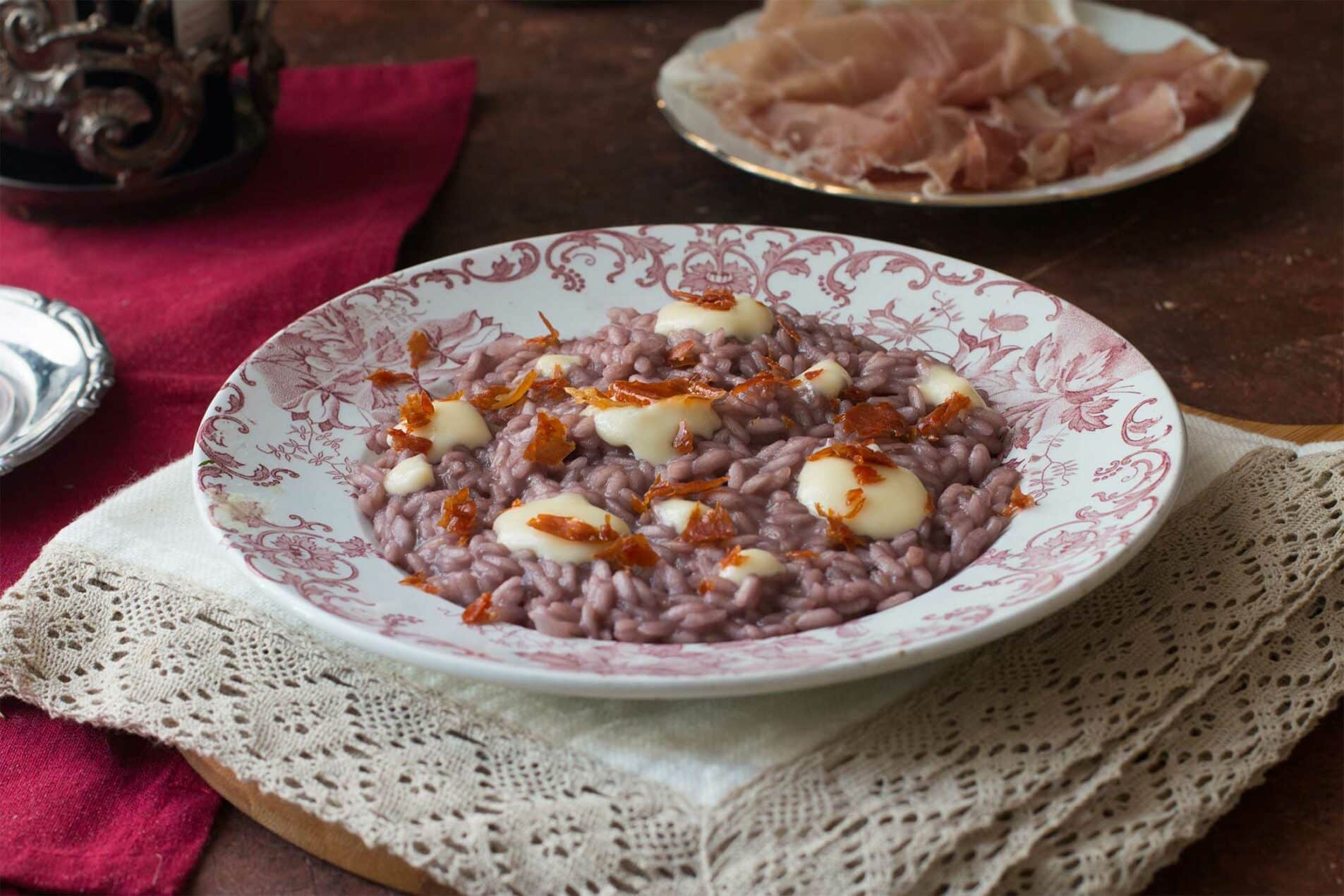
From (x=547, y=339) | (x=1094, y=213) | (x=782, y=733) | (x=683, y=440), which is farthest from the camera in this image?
(x=1094, y=213)

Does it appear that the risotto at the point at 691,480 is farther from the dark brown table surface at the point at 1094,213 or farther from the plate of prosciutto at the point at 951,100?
the plate of prosciutto at the point at 951,100

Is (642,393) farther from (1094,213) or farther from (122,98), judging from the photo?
(1094,213)

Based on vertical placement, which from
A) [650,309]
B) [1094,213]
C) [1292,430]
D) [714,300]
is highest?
[714,300]

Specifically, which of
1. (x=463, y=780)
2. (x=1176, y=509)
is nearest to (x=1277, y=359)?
(x=1176, y=509)

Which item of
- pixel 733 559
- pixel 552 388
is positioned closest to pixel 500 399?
pixel 552 388

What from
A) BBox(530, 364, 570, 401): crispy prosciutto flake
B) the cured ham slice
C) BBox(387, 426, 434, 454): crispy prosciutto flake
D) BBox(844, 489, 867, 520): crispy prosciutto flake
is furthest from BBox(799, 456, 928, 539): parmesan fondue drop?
the cured ham slice

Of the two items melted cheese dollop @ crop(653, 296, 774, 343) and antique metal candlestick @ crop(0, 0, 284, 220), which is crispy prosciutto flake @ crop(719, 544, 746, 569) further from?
antique metal candlestick @ crop(0, 0, 284, 220)

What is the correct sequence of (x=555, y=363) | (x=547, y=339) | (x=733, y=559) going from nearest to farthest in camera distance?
(x=733, y=559), (x=555, y=363), (x=547, y=339)
